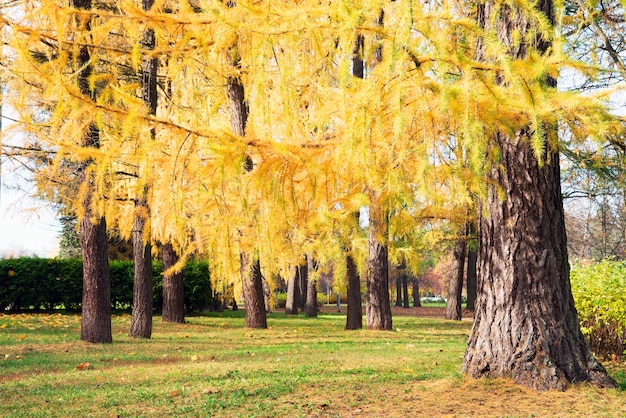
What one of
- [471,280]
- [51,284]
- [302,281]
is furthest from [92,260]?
[302,281]

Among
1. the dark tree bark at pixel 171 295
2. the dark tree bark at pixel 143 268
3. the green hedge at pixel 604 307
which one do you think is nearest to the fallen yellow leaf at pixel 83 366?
the dark tree bark at pixel 143 268

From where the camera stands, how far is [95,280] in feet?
30.1

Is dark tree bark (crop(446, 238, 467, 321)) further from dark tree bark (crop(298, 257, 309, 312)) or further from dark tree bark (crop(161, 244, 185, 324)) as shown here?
dark tree bark (crop(161, 244, 185, 324))

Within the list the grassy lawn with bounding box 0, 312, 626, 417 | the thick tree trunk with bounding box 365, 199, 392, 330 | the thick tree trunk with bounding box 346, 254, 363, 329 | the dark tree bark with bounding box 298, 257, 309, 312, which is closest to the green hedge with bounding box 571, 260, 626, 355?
the grassy lawn with bounding box 0, 312, 626, 417

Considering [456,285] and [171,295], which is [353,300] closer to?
[171,295]

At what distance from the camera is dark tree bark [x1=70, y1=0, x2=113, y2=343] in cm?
903

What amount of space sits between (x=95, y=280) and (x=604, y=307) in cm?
726

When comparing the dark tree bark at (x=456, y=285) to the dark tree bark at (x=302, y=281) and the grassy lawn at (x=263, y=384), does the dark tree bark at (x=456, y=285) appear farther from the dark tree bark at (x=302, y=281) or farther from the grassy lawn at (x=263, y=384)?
the grassy lawn at (x=263, y=384)

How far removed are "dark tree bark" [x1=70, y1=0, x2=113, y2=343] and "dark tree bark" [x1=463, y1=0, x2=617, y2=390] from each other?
6.07m

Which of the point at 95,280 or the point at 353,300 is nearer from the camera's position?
the point at 95,280

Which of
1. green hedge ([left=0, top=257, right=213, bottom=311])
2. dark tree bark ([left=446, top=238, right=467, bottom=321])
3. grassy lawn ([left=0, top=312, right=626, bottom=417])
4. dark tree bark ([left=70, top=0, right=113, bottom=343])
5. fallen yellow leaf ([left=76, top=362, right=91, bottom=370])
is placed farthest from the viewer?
dark tree bark ([left=446, top=238, right=467, bottom=321])

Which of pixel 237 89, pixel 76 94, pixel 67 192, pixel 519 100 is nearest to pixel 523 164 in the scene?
pixel 519 100

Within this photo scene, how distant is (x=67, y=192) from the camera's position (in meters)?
9.10

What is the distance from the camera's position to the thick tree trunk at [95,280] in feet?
29.7
